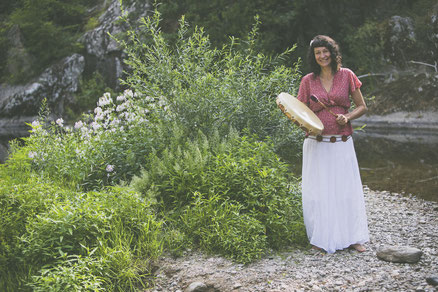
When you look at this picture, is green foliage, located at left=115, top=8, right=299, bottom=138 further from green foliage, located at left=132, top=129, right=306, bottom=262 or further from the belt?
the belt

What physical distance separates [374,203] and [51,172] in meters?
4.44

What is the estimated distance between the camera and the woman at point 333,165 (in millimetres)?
4156

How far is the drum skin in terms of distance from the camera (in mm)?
3945

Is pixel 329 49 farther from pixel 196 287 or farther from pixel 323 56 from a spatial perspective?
pixel 196 287

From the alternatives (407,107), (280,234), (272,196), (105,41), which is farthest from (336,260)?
(105,41)

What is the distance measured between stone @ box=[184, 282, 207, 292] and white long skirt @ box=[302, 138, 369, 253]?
128cm

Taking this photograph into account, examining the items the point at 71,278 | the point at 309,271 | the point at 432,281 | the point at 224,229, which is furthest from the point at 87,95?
the point at 432,281

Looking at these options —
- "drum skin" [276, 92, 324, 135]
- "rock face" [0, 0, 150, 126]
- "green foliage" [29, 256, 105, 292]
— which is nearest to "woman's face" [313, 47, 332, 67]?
"drum skin" [276, 92, 324, 135]

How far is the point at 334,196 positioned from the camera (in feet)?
13.7

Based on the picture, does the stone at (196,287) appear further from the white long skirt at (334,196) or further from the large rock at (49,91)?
the large rock at (49,91)

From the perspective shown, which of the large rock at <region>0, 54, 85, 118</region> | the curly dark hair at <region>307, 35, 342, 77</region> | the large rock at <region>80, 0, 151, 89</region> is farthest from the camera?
the large rock at <region>0, 54, 85, 118</region>

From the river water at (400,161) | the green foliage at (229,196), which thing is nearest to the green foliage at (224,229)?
the green foliage at (229,196)

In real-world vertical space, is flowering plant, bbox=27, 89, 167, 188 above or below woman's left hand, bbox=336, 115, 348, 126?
below

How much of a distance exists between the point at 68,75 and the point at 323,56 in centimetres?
1924
